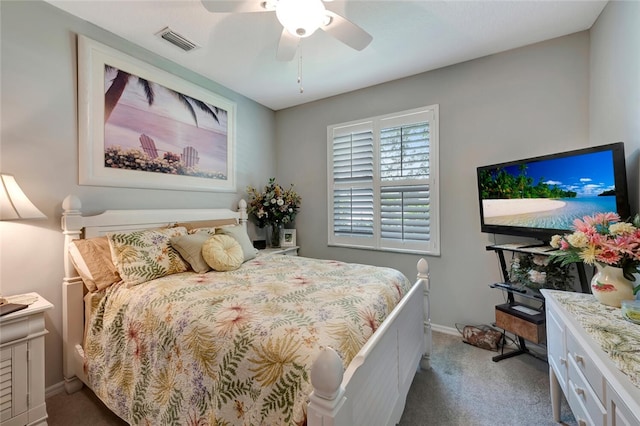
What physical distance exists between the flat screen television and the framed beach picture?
282 centimetres

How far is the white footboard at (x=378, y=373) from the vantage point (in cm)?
82

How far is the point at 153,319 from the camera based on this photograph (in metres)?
1.50

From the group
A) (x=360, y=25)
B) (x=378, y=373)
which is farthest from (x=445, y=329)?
(x=360, y=25)

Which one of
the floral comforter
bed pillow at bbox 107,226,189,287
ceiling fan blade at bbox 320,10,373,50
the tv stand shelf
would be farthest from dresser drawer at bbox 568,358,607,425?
bed pillow at bbox 107,226,189,287

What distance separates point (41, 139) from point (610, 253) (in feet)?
11.6

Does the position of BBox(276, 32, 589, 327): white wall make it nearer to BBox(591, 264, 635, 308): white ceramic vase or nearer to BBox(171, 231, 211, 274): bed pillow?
BBox(591, 264, 635, 308): white ceramic vase

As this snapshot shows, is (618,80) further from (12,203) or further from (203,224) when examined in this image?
(12,203)

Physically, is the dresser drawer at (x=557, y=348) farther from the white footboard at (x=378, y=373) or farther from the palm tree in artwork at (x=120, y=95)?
the palm tree in artwork at (x=120, y=95)

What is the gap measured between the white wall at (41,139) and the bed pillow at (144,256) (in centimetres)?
46

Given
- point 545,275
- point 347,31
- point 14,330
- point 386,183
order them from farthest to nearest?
point 386,183
point 545,275
point 347,31
point 14,330

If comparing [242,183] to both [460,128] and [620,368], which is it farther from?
Result: [620,368]

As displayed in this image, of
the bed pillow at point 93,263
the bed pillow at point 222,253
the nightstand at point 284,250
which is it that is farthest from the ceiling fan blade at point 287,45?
the nightstand at point 284,250

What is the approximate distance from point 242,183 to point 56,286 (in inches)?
79.4

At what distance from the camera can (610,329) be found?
116 cm
